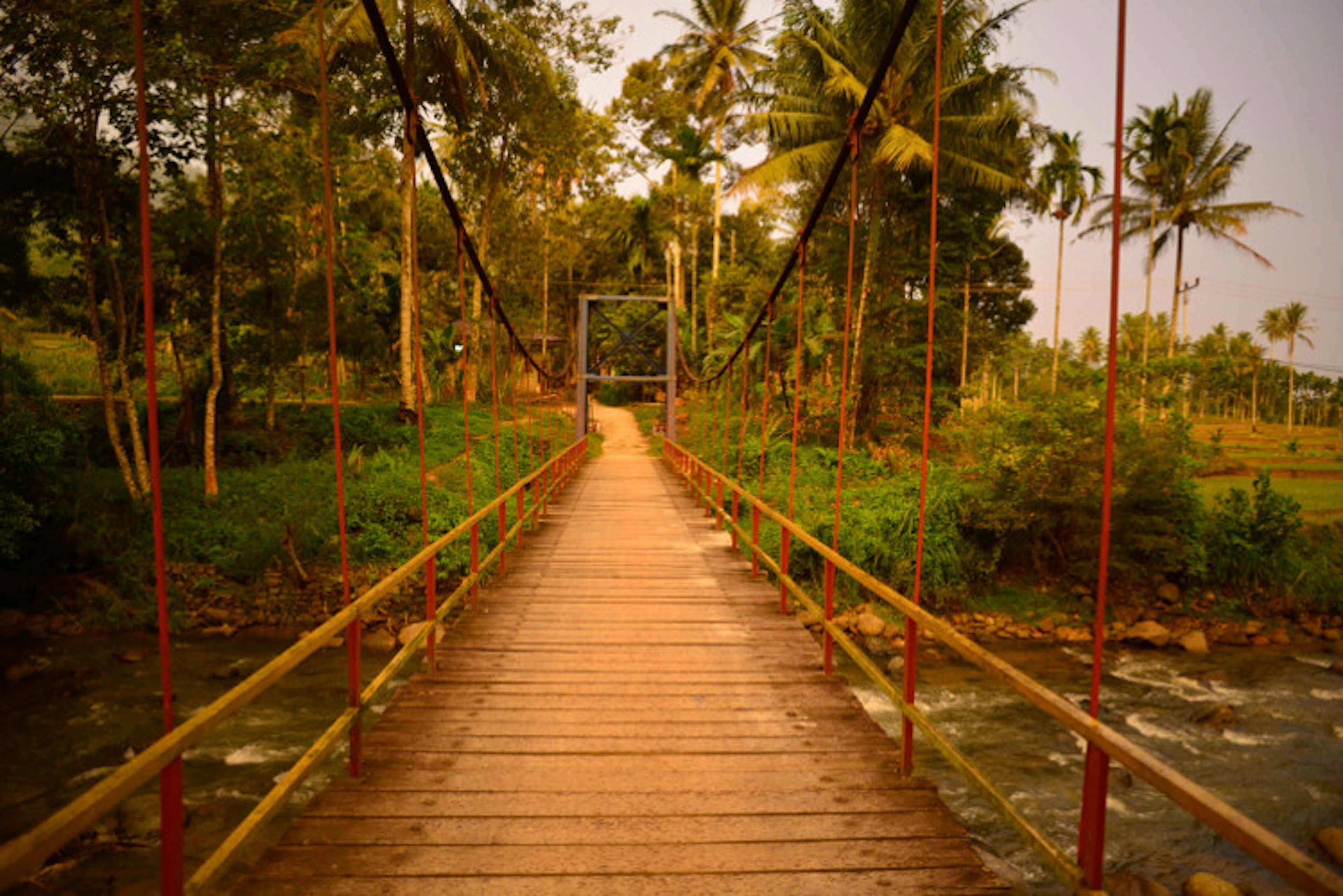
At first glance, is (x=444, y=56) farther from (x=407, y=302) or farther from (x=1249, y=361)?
(x=1249, y=361)

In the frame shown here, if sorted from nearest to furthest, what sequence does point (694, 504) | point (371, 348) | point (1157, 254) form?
point (694, 504) → point (371, 348) → point (1157, 254)

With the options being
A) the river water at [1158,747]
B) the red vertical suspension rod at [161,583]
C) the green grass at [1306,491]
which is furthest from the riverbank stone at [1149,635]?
the red vertical suspension rod at [161,583]

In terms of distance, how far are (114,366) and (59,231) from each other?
329 centimetres

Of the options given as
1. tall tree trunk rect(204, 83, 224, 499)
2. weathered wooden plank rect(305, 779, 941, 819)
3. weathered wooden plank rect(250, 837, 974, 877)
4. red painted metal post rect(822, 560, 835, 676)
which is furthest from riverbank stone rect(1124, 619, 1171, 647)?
tall tree trunk rect(204, 83, 224, 499)

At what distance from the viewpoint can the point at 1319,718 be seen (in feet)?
32.8

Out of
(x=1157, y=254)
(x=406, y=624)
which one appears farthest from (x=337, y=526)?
(x=1157, y=254)

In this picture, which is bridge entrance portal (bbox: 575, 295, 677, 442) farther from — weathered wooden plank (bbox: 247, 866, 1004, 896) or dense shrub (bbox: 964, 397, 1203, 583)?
weathered wooden plank (bbox: 247, 866, 1004, 896)

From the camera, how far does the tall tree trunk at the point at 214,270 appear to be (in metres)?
11.4

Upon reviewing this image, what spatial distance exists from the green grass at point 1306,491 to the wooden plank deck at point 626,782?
14.2m

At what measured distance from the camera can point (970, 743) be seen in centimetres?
903

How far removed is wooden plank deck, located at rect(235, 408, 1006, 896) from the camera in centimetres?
257

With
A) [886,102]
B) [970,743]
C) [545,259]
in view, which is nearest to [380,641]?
[970,743]

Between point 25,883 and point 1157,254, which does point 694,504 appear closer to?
point 25,883

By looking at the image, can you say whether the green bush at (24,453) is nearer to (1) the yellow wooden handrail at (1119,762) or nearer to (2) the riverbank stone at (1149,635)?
(1) the yellow wooden handrail at (1119,762)
